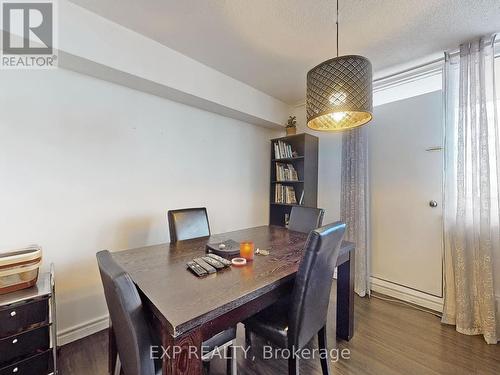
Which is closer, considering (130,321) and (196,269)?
(130,321)

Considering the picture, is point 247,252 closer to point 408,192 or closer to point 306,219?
point 306,219

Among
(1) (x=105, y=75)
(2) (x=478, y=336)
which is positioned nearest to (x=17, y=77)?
(1) (x=105, y=75)

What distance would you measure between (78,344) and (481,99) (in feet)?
12.0

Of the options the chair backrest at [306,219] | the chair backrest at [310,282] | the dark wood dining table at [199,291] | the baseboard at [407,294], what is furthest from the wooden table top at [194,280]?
the baseboard at [407,294]

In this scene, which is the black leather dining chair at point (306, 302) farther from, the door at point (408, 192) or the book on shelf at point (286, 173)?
the book on shelf at point (286, 173)

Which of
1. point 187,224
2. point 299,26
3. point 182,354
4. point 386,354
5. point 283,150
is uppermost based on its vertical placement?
point 299,26

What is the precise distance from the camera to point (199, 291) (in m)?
0.98

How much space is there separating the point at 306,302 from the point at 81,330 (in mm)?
1820

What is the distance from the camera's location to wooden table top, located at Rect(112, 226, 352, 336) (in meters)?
0.83

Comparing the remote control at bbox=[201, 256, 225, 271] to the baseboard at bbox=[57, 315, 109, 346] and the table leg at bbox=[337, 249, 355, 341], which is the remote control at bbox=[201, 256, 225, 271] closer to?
the table leg at bbox=[337, 249, 355, 341]

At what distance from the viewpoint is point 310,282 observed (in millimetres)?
1113

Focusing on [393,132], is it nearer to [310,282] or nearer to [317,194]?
[317,194]

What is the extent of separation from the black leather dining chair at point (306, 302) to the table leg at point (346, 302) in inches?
21.2

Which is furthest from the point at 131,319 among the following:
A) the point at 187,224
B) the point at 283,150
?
the point at 283,150
